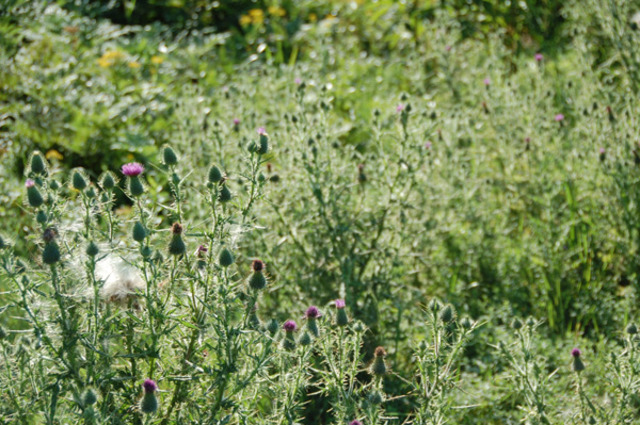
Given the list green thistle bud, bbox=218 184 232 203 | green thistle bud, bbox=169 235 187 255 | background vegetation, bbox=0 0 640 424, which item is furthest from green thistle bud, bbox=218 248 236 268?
green thistle bud, bbox=218 184 232 203

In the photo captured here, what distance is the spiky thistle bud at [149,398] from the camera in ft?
5.48

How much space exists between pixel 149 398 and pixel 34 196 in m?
0.63

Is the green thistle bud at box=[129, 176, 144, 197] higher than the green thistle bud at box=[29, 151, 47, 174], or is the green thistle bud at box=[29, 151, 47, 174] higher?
the green thistle bud at box=[29, 151, 47, 174]

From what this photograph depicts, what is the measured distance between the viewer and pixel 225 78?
209 inches

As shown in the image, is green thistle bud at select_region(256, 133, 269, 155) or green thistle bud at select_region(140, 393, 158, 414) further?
green thistle bud at select_region(256, 133, 269, 155)

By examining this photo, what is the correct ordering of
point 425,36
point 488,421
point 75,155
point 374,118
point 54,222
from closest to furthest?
point 54,222, point 488,421, point 374,118, point 75,155, point 425,36

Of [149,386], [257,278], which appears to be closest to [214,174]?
[257,278]

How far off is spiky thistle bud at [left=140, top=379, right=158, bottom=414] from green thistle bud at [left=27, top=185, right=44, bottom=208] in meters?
0.58

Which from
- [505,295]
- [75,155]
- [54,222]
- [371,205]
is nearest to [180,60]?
[75,155]

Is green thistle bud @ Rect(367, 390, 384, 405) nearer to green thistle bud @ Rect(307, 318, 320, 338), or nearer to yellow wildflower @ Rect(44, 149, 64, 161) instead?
green thistle bud @ Rect(307, 318, 320, 338)

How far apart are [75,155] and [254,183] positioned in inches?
126

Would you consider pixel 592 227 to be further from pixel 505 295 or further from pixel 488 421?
pixel 488 421

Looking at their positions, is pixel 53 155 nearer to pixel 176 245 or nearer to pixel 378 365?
pixel 176 245

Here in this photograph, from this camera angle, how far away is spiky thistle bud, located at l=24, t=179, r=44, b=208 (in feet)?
5.94
